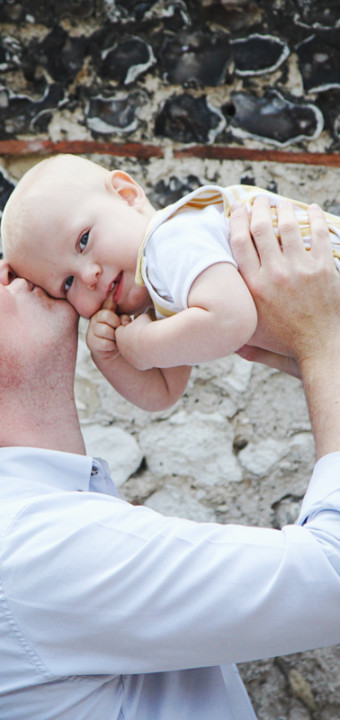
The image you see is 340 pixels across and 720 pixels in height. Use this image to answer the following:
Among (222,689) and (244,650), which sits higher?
(244,650)

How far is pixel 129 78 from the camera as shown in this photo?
89.4 inches

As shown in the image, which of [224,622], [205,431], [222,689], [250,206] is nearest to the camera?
[224,622]

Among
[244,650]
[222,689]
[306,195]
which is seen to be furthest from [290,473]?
[244,650]

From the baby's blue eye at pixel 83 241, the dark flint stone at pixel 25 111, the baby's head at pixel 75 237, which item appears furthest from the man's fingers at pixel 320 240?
the dark flint stone at pixel 25 111

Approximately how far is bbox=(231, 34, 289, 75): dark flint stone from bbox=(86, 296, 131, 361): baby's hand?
3.72 ft

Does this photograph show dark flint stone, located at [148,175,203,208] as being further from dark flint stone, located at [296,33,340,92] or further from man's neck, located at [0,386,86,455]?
man's neck, located at [0,386,86,455]

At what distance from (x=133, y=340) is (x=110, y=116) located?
1.09 metres

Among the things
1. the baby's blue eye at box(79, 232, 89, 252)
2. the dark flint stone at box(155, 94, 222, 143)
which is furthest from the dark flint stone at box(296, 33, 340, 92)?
the baby's blue eye at box(79, 232, 89, 252)

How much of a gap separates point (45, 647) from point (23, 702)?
110 mm

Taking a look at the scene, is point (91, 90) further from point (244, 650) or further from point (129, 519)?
point (244, 650)

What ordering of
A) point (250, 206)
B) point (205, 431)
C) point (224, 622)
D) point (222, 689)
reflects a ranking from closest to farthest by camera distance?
point (224, 622)
point (222, 689)
point (250, 206)
point (205, 431)

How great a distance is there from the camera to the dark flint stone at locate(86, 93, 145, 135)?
Answer: 88.9 inches

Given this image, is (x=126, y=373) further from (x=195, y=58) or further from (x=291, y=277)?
(x=195, y=58)

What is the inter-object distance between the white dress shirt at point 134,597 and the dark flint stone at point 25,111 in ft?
4.58
